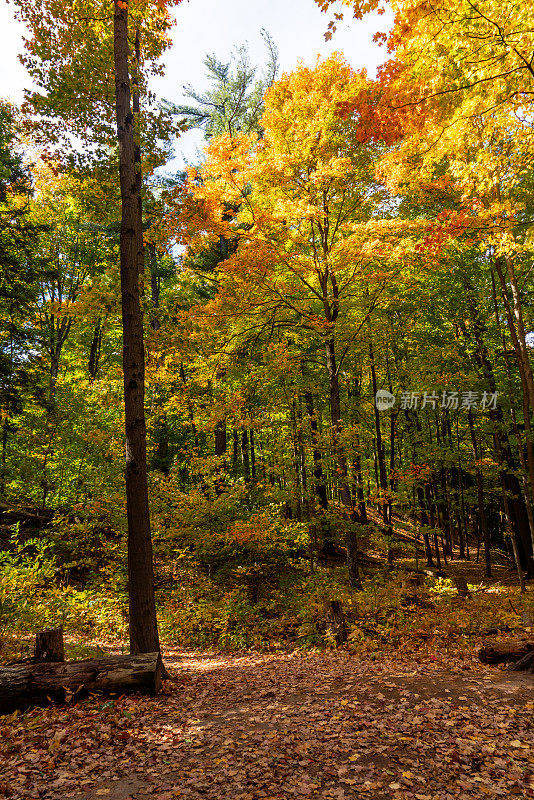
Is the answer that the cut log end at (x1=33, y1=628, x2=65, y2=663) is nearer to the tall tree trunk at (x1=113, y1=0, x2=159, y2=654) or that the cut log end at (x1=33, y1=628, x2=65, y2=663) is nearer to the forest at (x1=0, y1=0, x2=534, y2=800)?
the forest at (x1=0, y1=0, x2=534, y2=800)

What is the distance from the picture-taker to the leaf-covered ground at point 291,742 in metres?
3.44

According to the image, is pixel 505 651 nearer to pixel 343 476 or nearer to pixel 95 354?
pixel 343 476

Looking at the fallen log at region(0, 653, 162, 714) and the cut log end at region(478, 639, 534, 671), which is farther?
the cut log end at region(478, 639, 534, 671)

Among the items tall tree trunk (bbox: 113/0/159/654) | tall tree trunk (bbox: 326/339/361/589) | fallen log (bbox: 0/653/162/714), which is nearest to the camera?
fallen log (bbox: 0/653/162/714)

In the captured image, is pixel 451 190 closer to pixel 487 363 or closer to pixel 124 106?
pixel 487 363

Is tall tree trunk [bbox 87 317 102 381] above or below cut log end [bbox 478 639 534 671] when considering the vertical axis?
above

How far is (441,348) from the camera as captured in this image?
15.1 meters

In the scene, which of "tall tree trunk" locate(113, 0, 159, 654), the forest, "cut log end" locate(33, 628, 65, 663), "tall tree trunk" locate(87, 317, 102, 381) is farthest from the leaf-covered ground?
"tall tree trunk" locate(87, 317, 102, 381)

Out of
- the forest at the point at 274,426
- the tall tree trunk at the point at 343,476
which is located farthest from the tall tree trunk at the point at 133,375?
the tall tree trunk at the point at 343,476

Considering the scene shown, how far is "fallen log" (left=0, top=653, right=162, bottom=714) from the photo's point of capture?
16.9 ft

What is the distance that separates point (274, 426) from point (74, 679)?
9.00 metres

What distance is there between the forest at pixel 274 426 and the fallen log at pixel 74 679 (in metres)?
0.03

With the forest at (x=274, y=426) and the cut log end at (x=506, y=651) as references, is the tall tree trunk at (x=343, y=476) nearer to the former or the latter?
the forest at (x=274, y=426)

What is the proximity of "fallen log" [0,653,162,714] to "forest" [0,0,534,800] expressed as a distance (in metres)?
0.03
